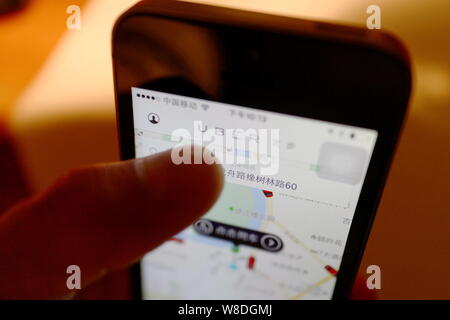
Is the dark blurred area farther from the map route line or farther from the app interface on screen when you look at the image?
the map route line

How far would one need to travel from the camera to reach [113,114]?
1.31 ft

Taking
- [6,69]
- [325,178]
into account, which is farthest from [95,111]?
[325,178]

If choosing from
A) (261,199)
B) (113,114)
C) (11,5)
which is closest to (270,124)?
(261,199)

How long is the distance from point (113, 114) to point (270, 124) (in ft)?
0.66

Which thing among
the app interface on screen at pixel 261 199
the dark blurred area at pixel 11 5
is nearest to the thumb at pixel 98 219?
the app interface on screen at pixel 261 199

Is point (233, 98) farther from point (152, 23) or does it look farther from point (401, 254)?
point (401, 254)

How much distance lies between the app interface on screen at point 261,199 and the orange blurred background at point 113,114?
0.09 m

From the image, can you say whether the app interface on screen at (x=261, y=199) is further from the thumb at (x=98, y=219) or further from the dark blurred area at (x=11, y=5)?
the dark blurred area at (x=11, y=5)

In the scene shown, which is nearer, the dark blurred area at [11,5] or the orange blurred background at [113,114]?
the orange blurred background at [113,114]

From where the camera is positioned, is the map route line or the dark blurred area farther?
the dark blurred area

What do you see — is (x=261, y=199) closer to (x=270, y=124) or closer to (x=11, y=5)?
(x=270, y=124)

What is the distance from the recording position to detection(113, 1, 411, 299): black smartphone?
219 mm

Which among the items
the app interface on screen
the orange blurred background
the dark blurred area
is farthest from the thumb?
the dark blurred area

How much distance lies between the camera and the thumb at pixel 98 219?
27 cm
